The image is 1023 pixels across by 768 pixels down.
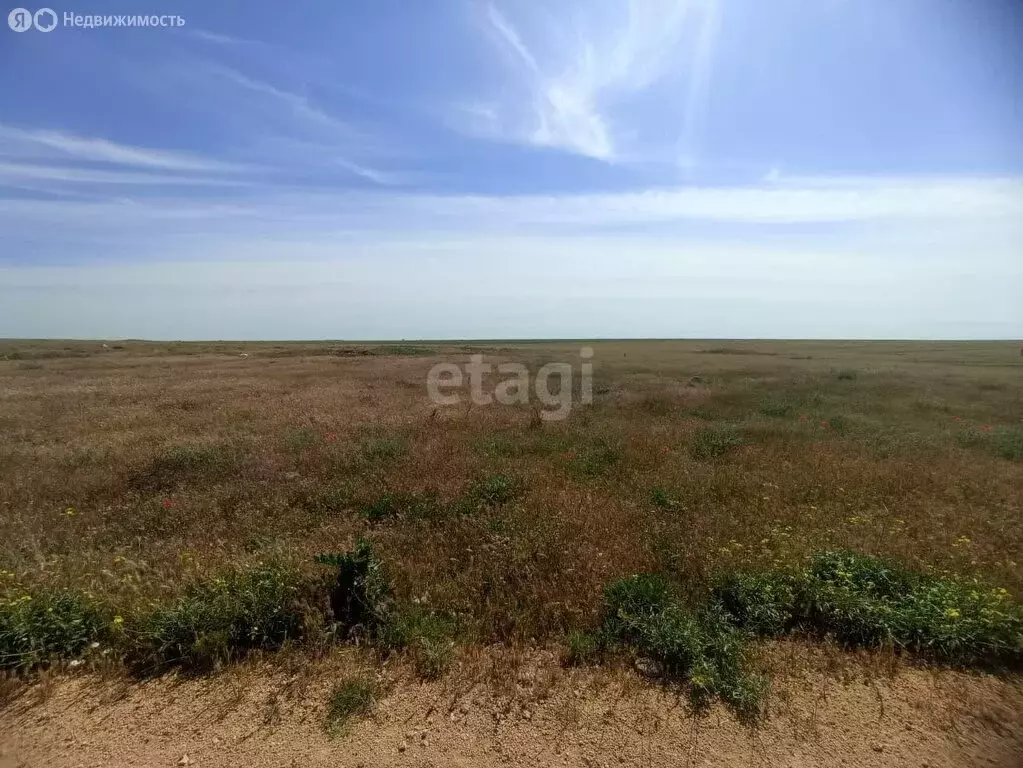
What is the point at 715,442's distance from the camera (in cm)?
1130

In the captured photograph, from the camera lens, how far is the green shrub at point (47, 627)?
415 centimetres

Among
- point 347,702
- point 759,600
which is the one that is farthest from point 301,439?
point 759,600

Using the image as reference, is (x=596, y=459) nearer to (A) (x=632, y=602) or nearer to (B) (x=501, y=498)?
(B) (x=501, y=498)

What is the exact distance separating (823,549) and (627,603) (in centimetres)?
287

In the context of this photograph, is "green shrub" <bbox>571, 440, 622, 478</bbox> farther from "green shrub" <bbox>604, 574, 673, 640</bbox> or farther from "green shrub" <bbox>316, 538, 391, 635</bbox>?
"green shrub" <bbox>316, 538, 391, 635</bbox>

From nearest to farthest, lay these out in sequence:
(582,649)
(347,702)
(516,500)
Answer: (347,702), (582,649), (516,500)

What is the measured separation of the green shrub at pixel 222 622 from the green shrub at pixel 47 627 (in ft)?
1.52

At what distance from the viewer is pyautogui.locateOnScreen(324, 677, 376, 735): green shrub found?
3.52 m

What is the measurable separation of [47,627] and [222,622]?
152 centimetres

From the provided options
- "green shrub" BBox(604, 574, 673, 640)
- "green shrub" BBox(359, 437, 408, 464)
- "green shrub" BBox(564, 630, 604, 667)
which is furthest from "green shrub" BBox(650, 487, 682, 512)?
"green shrub" BBox(359, 437, 408, 464)

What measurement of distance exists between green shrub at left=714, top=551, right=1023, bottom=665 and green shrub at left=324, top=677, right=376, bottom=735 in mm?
3363

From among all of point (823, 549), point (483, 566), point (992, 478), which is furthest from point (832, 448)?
point (483, 566)

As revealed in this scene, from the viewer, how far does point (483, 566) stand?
5.67m

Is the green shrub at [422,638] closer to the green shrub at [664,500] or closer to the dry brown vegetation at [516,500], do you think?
the dry brown vegetation at [516,500]
